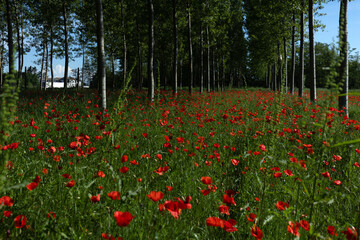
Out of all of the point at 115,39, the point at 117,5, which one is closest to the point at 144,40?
the point at 115,39

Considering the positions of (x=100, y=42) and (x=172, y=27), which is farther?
(x=172, y=27)

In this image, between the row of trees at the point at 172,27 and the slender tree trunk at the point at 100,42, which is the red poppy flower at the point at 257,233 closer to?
the slender tree trunk at the point at 100,42

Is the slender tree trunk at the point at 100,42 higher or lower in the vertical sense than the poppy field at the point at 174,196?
higher

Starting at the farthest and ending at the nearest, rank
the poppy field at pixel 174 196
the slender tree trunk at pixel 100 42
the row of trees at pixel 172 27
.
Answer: the row of trees at pixel 172 27, the slender tree trunk at pixel 100 42, the poppy field at pixel 174 196

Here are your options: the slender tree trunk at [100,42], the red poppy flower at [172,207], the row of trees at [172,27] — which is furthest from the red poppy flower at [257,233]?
the row of trees at [172,27]

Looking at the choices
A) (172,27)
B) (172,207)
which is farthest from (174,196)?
(172,27)

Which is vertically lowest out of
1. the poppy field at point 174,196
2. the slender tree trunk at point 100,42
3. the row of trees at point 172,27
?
the poppy field at point 174,196

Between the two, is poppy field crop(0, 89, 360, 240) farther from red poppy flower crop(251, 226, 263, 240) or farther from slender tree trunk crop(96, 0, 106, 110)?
slender tree trunk crop(96, 0, 106, 110)

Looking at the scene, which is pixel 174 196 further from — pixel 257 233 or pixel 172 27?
pixel 172 27

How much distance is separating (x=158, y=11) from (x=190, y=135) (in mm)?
16896

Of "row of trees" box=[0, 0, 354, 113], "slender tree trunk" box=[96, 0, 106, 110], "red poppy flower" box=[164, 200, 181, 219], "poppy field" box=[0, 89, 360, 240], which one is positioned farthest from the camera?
"row of trees" box=[0, 0, 354, 113]

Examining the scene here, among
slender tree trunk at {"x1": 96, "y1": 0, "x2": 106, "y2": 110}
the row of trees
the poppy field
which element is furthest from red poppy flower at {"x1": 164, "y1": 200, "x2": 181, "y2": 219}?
the row of trees

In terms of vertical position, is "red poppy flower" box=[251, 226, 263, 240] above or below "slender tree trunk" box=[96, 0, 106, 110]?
below

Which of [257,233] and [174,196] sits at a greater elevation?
[257,233]
